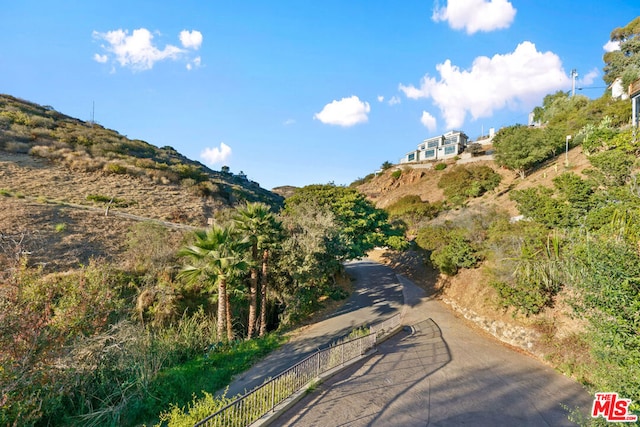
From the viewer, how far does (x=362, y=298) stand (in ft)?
66.7

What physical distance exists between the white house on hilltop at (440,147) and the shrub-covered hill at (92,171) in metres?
54.4

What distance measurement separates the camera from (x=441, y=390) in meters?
9.28

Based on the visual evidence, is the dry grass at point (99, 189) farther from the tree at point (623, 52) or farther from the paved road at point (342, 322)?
the tree at point (623, 52)

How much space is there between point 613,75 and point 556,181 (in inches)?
1868

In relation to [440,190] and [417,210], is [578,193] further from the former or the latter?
[440,190]

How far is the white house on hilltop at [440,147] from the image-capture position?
71.2 meters

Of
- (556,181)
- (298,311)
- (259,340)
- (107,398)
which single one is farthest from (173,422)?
(556,181)

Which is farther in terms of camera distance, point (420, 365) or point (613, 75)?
point (613, 75)

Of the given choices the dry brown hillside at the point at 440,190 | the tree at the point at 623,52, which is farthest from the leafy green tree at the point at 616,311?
the tree at the point at 623,52

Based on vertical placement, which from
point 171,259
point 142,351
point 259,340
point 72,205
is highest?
point 72,205

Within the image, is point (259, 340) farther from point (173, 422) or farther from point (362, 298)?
point (362, 298)

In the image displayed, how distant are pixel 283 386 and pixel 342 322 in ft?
26.5

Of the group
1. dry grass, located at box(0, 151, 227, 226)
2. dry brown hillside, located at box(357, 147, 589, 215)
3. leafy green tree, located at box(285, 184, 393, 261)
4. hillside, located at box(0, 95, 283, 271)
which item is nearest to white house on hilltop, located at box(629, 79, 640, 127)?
dry brown hillside, located at box(357, 147, 589, 215)

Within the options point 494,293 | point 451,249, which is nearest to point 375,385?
point 494,293
